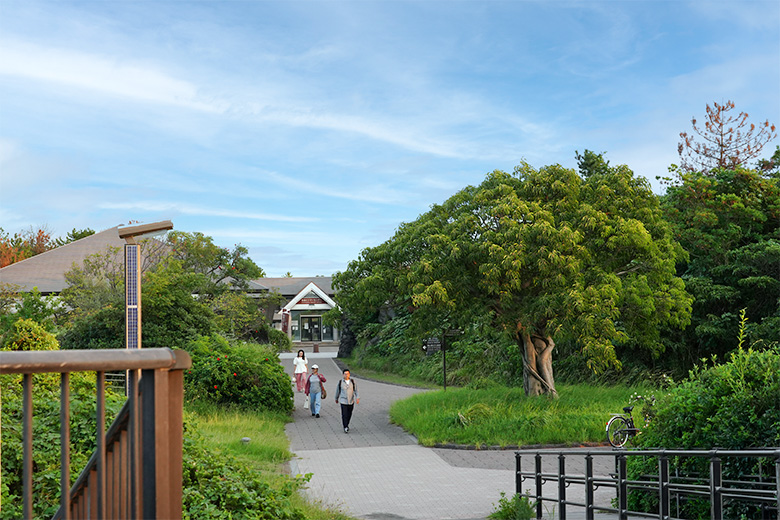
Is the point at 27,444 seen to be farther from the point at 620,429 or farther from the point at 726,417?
the point at 620,429

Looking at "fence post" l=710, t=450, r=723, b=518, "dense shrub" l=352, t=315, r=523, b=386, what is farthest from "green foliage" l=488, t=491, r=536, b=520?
"dense shrub" l=352, t=315, r=523, b=386

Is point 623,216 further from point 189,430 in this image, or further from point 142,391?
point 142,391

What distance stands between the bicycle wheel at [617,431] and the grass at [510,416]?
0.67m

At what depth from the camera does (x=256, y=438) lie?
1563cm

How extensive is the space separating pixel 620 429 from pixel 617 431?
9.8 inches

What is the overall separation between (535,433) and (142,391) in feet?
50.7

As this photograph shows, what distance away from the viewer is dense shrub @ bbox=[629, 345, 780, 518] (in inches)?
306

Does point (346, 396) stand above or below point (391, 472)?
above

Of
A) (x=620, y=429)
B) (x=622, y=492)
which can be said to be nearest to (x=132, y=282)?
(x=622, y=492)

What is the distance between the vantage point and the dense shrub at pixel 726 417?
7762 mm

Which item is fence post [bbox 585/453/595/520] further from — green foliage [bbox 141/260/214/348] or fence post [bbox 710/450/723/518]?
green foliage [bbox 141/260/214/348]

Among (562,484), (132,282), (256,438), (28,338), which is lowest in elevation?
(256,438)

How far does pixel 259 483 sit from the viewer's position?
7801mm

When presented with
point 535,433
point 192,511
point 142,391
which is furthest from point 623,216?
point 142,391
